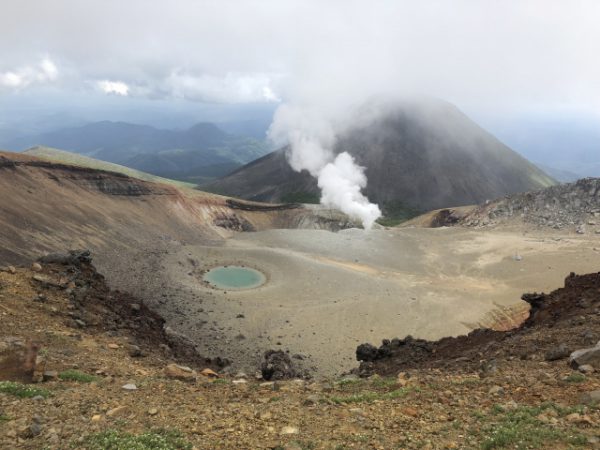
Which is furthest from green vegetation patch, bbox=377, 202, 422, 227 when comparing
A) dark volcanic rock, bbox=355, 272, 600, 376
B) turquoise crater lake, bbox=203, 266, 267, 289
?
dark volcanic rock, bbox=355, 272, 600, 376

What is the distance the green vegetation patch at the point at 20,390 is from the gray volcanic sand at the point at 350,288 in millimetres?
15704

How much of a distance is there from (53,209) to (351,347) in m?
38.3

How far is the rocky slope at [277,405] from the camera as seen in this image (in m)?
8.33

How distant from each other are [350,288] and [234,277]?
41.1 ft

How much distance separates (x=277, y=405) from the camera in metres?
10.9

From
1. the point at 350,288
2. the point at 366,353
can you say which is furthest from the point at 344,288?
the point at 366,353

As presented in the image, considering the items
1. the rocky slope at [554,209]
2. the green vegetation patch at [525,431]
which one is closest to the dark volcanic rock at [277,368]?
the green vegetation patch at [525,431]

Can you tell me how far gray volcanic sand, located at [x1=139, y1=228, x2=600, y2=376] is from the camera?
29.5m

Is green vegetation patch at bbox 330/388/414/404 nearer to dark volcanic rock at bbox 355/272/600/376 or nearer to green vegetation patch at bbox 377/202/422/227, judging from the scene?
dark volcanic rock at bbox 355/272/600/376

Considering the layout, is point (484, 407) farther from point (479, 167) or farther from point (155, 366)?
point (479, 167)

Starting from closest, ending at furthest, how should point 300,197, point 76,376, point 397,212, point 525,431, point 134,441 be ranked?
point 134,441 → point 525,431 → point 76,376 → point 397,212 → point 300,197

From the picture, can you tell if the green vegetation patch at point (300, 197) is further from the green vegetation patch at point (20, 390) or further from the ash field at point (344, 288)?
the green vegetation patch at point (20, 390)

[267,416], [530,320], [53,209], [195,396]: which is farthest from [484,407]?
[53,209]

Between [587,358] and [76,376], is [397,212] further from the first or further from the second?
[76,376]
